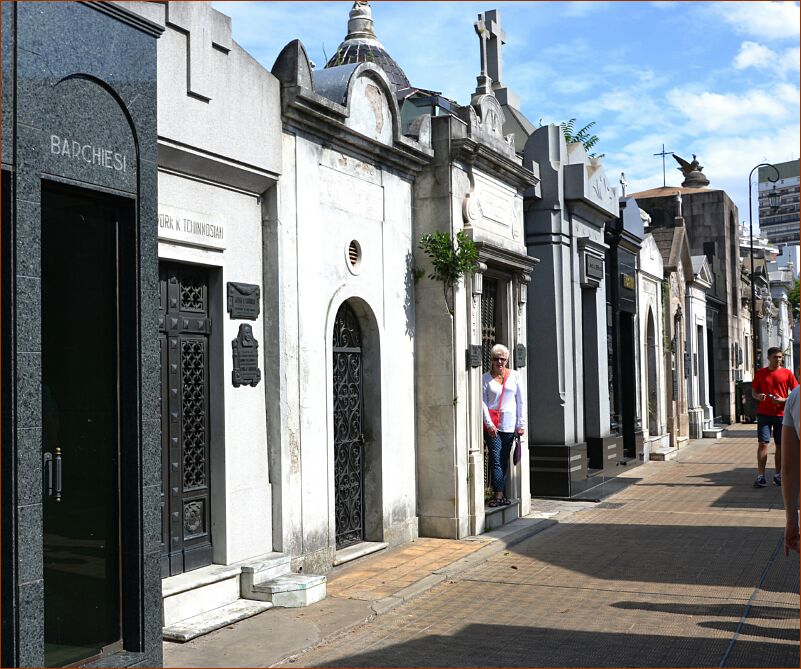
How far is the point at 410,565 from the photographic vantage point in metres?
8.62

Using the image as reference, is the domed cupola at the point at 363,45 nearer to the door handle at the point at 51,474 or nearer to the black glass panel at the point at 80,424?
the black glass panel at the point at 80,424

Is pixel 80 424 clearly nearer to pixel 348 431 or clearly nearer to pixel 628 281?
pixel 348 431

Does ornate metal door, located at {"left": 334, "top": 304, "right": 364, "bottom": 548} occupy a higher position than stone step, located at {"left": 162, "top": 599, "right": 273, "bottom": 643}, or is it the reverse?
ornate metal door, located at {"left": 334, "top": 304, "right": 364, "bottom": 548}

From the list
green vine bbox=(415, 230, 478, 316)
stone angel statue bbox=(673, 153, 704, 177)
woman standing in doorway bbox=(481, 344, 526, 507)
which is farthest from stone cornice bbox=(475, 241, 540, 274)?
stone angel statue bbox=(673, 153, 704, 177)

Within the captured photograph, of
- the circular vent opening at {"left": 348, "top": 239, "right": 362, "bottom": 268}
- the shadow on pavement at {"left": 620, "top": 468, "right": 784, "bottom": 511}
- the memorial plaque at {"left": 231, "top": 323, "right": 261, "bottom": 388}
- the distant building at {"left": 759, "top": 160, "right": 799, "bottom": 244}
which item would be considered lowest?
the shadow on pavement at {"left": 620, "top": 468, "right": 784, "bottom": 511}

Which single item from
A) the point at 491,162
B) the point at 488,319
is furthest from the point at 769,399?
the point at 491,162

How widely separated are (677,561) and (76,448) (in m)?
5.81

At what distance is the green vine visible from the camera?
984 centimetres

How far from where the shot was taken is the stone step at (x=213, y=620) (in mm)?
6055

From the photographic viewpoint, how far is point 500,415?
1076 centimetres

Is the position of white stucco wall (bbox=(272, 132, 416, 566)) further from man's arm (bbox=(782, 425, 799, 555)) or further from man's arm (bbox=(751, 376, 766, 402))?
man's arm (bbox=(751, 376, 766, 402))

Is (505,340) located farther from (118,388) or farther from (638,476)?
(118,388)

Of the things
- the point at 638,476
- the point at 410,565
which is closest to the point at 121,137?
the point at 410,565

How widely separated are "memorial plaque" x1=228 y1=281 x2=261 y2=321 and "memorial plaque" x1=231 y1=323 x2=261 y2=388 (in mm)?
103
